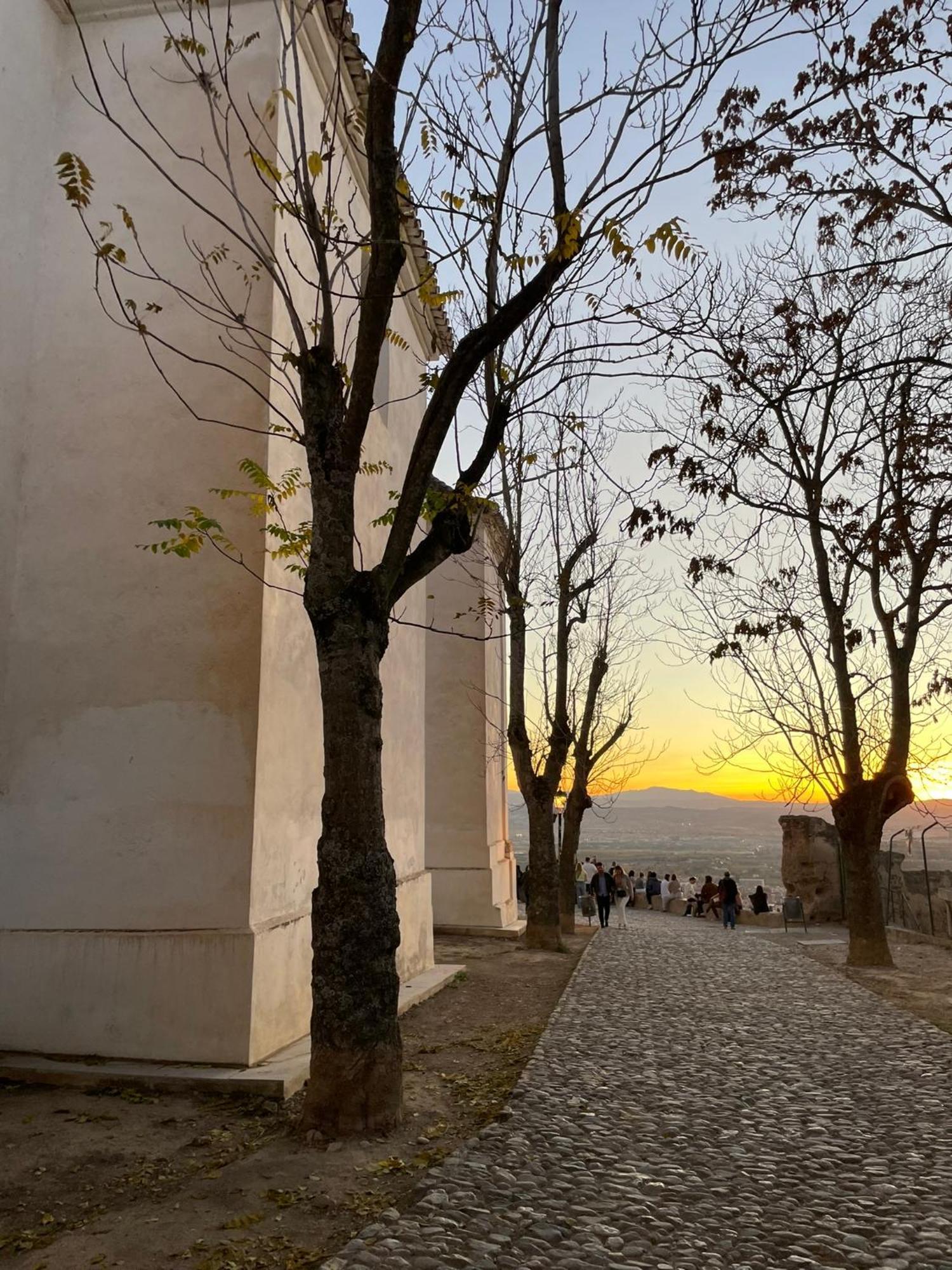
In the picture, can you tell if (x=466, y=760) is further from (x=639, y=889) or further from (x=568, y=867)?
(x=639, y=889)

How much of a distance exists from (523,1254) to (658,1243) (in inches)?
24.2

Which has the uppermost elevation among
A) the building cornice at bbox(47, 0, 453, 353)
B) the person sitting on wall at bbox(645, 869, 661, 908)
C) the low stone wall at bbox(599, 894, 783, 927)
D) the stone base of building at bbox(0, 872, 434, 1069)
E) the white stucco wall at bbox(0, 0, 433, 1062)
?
the building cornice at bbox(47, 0, 453, 353)

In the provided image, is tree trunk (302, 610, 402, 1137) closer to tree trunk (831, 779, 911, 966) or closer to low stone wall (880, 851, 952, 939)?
tree trunk (831, 779, 911, 966)

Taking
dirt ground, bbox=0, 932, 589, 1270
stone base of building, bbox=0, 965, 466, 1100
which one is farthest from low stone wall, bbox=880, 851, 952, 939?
stone base of building, bbox=0, 965, 466, 1100

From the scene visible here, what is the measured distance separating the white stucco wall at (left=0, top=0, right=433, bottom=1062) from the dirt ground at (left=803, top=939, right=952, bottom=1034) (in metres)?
6.74

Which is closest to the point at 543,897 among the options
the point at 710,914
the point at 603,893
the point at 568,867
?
the point at 568,867

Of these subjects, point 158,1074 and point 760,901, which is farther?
point 760,901

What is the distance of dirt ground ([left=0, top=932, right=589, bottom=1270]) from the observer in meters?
3.68

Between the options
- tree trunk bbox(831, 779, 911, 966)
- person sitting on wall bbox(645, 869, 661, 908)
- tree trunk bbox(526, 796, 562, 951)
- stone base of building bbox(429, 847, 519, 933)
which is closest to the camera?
tree trunk bbox(831, 779, 911, 966)

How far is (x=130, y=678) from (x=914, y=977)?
425 inches

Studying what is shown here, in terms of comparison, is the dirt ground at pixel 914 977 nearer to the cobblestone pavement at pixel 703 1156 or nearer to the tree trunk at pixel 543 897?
the cobblestone pavement at pixel 703 1156

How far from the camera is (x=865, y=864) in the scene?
42.7 feet

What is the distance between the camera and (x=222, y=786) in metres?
6.71

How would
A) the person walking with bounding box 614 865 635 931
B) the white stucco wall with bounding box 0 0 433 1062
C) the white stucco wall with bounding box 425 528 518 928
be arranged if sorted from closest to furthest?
1. the white stucco wall with bounding box 0 0 433 1062
2. the white stucco wall with bounding box 425 528 518 928
3. the person walking with bounding box 614 865 635 931
